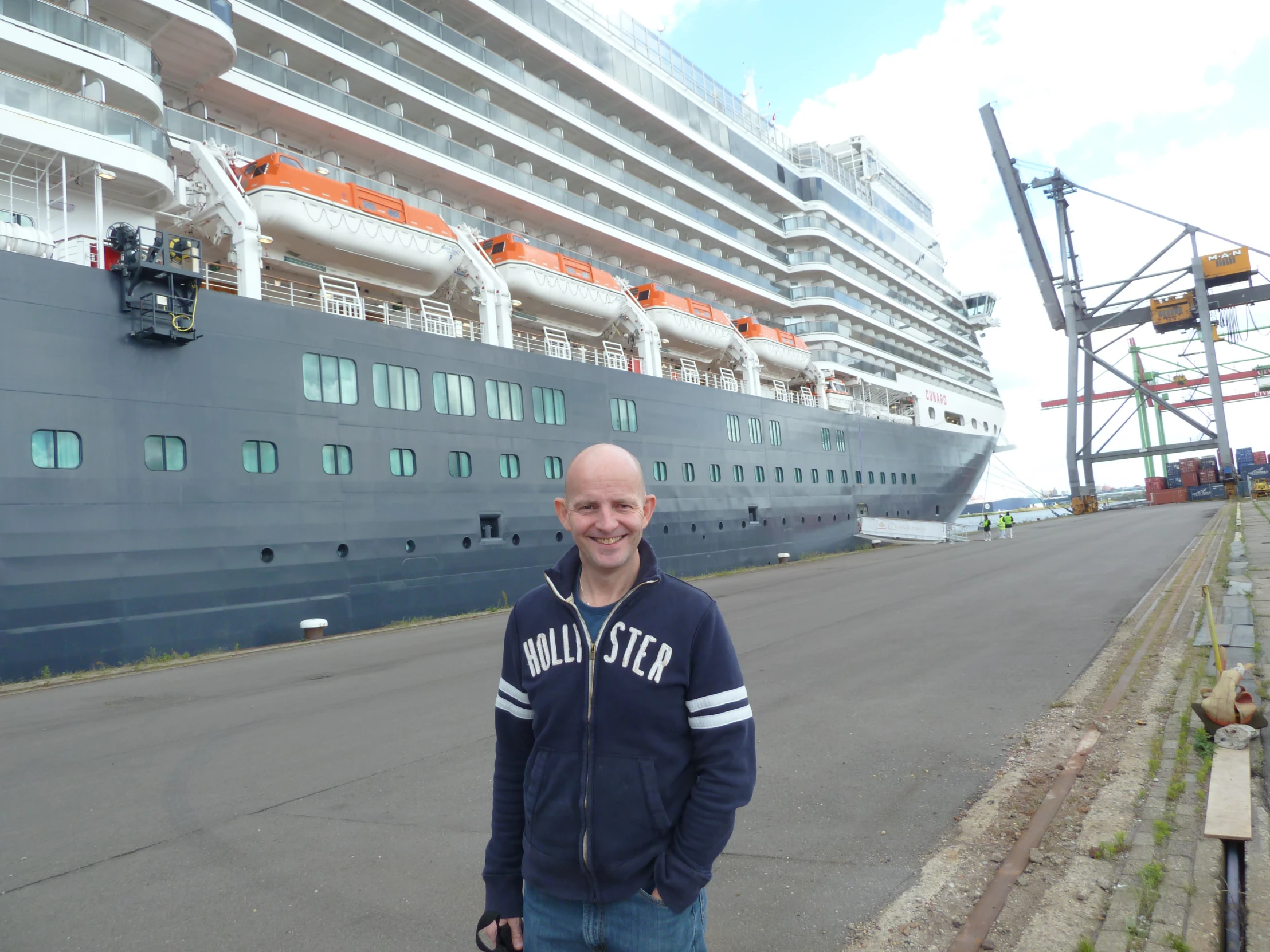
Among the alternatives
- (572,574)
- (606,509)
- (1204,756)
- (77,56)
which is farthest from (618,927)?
(77,56)

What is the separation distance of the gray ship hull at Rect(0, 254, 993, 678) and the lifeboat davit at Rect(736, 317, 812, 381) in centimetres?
894

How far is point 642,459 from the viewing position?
61.3 feet

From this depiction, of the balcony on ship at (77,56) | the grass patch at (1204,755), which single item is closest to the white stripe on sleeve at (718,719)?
the grass patch at (1204,755)

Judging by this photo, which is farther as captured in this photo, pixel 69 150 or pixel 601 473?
pixel 69 150

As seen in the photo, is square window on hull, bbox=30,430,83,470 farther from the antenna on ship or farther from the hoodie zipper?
the antenna on ship

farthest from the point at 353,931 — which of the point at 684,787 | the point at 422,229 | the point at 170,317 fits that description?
the point at 422,229

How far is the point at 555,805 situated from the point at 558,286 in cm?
1683

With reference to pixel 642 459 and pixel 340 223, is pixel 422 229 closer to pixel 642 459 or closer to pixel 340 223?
pixel 340 223

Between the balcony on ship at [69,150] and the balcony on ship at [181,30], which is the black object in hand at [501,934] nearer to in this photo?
the balcony on ship at [69,150]

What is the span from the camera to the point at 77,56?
10.8m

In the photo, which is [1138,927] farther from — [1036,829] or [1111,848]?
[1036,829]

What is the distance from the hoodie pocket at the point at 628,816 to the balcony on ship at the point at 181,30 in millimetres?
15141

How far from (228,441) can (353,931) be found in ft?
32.5

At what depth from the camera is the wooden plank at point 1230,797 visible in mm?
2887
